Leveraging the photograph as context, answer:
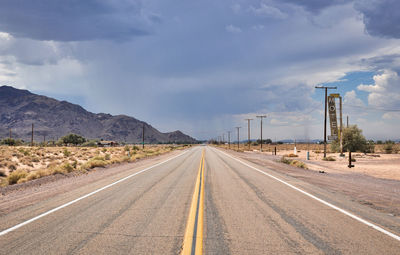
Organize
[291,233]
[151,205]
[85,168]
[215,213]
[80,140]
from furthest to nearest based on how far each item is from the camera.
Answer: [80,140] → [85,168] → [151,205] → [215,213] → [291,233]

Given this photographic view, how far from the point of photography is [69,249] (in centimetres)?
496

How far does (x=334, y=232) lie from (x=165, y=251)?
3.58 meters

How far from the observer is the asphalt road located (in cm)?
502

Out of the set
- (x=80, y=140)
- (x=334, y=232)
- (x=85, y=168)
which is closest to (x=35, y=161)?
(x=85, y=168)

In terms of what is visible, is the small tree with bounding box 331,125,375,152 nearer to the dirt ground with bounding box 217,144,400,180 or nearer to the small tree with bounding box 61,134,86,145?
the dirt ground with bounding box 217,144,400,180

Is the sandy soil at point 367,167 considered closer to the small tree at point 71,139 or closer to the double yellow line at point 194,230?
the double yellow line at point 194,230

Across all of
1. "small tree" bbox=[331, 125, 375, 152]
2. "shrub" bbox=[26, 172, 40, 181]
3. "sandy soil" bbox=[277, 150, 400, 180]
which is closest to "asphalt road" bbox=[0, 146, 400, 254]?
"shrub" bbox=[26, 172, 40, 181]

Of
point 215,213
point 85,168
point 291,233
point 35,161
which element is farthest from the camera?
point 35,161

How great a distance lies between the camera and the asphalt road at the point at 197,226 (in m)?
5.02

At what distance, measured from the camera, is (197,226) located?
6.19 meters

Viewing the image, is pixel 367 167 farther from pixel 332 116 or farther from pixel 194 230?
pixel 194 230

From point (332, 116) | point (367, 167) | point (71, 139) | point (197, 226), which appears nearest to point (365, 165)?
point (367, 167)

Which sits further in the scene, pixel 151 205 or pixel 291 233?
pixel 151 205

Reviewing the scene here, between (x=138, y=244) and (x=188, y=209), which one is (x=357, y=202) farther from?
Result: (x=138, y=244)
